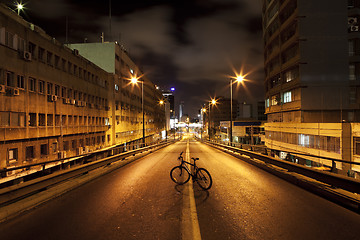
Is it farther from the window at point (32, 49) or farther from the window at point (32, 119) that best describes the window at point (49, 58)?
the window at point (32, 119)

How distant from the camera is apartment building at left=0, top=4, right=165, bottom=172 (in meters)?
15.8

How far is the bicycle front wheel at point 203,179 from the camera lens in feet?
22.6

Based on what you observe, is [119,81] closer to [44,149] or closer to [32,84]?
[32,84]

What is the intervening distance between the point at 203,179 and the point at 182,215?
235 centimetres

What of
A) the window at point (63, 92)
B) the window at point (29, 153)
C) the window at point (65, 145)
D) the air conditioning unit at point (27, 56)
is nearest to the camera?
the air conditioning unit at point (27, 56)

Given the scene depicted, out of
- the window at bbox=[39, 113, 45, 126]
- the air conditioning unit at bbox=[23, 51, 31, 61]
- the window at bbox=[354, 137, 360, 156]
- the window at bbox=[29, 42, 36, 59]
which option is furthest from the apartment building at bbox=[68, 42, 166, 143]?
the window at bbox=[354, 137, 360, 156]

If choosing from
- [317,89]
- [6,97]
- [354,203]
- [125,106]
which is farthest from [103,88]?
[354,203]

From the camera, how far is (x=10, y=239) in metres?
3.94

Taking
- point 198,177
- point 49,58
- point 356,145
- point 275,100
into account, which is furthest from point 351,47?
point 49,58

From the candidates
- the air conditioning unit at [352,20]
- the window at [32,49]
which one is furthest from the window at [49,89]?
the air conditioning unit at [352,20]

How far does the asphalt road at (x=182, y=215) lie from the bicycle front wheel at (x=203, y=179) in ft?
0.70

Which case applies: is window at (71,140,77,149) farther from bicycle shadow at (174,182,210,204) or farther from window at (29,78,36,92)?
bicycle shadow at (174,182,210,204)

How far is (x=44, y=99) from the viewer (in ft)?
64.3

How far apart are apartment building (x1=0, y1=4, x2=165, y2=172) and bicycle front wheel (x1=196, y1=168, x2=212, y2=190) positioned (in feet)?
51.0
